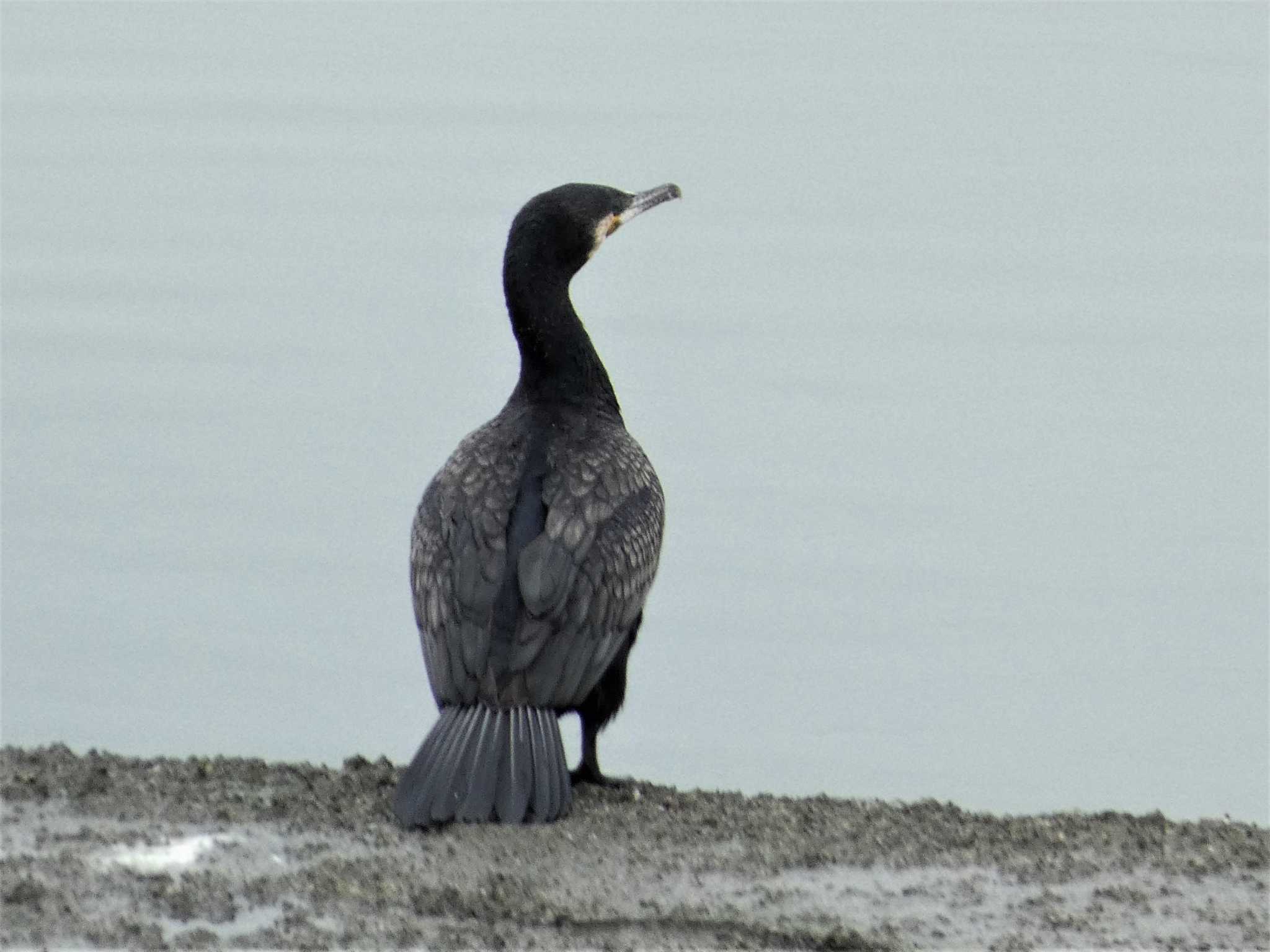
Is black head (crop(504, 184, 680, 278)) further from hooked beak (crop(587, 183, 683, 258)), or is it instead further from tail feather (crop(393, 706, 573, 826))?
tail feather (crop(393, 706, 573, 826))

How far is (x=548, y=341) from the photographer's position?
7859 millimetres

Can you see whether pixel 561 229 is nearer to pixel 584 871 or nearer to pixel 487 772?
pixel 487 772

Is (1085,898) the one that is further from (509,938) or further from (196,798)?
(196,798)

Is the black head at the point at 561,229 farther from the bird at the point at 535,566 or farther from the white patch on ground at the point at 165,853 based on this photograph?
the white patch on ground at the point at 165,853

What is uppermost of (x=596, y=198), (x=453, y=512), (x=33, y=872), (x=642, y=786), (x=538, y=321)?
(x=596, y=198)

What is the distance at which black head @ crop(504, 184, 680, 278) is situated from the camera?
25.8 ft

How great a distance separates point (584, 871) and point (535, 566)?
1.16 m

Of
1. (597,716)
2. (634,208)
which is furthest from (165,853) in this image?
(634,208)

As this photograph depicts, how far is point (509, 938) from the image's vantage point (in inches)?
214

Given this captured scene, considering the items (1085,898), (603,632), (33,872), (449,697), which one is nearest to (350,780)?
(449,697)

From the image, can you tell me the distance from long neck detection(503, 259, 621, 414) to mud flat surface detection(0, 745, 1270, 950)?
152cm

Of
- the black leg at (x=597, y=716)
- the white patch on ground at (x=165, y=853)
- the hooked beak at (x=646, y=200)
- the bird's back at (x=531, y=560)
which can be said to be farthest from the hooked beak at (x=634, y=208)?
the white patch on ground at (x=165, y=853)

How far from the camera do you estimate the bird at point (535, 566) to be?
6.52m

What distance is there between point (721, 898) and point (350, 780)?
1.48 metres
